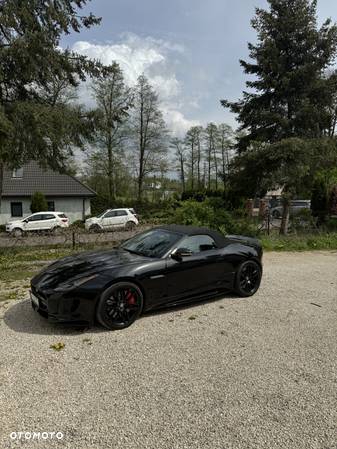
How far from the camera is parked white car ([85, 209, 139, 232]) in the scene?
22609mm

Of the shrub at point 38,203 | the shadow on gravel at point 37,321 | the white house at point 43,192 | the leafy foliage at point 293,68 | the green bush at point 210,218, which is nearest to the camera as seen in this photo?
the shadow on gravel at point 37,321

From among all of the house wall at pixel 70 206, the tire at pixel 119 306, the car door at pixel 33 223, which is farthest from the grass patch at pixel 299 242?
the house wall at pixel 70 206

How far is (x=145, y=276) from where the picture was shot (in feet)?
15.3

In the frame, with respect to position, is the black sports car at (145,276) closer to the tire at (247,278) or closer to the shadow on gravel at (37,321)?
the tire at (247,278)

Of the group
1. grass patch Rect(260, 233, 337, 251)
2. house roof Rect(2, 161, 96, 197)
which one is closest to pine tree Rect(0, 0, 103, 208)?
grass patch Rect(260, 233, 337, 251)

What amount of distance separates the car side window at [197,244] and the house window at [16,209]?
25662 mm

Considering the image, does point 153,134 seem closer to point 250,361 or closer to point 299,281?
point 299,281

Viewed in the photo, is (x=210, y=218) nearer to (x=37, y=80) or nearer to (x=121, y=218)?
(x=37, y=80)

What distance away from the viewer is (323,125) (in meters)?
16.5

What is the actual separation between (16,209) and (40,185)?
9.15 ft

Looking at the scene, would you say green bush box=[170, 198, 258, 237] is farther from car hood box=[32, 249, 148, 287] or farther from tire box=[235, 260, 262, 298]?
car hood box=[32, 249, 148, 287]

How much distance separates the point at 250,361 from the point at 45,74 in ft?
38.8

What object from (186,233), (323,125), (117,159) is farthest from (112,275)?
(117,159)

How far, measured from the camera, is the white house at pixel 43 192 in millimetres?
27703
